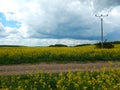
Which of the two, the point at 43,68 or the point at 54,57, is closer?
the point at 43,68

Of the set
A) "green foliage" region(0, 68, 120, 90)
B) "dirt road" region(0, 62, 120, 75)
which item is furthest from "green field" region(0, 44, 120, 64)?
"green foliage" region(0, 68, 120, 90)

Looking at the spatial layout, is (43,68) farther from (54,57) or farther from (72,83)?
(72,83)

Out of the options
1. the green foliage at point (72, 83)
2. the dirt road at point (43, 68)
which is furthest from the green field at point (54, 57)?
the green foliage at point (72, 83)

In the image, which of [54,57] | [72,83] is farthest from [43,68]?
[72,83]

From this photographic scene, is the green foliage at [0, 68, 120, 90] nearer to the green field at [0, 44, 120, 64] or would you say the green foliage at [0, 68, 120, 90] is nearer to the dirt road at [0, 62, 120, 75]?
the dirt road at [0, 62, 120, 75]

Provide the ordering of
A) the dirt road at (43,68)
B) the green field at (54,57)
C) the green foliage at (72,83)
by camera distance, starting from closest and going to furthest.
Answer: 1. the green foliage at (72,83)
2. the dirt road at (43,68)
3. the green field at (54,57)

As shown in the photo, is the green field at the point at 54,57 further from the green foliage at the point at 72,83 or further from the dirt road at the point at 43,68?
the green foliage at the point at 72,83

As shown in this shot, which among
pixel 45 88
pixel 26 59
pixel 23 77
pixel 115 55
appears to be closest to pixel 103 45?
pixel 115 55

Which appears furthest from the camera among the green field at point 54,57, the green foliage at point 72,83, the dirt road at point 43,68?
the green field at point 54,57

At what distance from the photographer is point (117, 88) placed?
37.7 feet

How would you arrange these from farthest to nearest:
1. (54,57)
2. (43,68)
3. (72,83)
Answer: (54,57)
(43,68)
(72,83)

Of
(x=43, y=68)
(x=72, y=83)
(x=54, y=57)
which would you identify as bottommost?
(x=72, y=83)

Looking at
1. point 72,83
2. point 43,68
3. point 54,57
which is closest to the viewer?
point 72,83

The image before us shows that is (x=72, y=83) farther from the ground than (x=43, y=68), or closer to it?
closer to it
